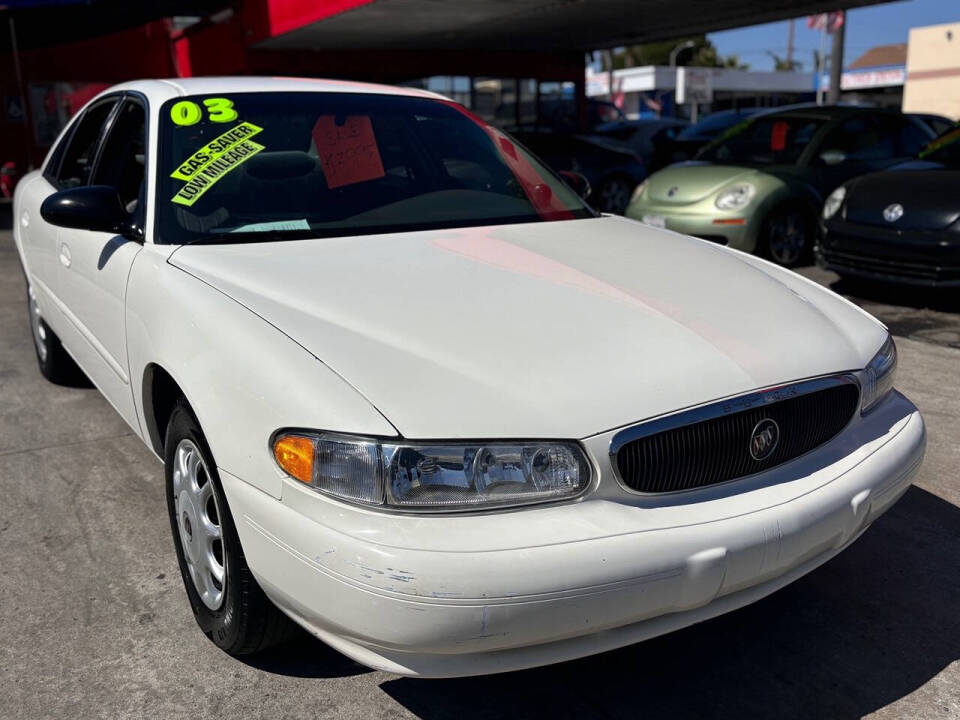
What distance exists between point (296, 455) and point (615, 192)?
11011 mm

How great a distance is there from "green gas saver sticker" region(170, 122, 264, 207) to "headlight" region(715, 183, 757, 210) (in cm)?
556

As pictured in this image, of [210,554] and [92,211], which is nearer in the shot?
[210,554]

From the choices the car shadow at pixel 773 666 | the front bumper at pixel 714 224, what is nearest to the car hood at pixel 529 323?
the car shadow at pixel 773 666

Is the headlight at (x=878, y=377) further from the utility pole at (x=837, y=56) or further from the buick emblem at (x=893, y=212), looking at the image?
the utility pole at (x=837, y=56)

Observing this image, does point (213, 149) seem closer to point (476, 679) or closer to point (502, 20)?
point (476, 679)

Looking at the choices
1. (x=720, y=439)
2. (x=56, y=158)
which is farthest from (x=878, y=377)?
(x=56, y=158)

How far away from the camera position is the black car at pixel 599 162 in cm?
1232

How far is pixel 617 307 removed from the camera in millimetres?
2449

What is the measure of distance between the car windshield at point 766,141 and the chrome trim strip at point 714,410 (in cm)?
679

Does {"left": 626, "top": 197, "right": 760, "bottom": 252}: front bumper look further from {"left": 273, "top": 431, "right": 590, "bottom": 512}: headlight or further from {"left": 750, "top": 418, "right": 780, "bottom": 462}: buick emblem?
{"left": 273, "top": 431, "right": 590, "bottom": 512}: headlight

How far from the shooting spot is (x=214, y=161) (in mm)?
3088

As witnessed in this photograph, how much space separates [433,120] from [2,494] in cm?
220

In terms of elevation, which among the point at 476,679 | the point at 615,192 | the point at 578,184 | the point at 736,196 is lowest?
the point at 615,192

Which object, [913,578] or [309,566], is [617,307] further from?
[913,578]
